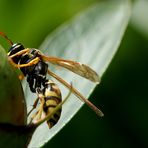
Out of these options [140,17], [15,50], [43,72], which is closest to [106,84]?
[140,17]

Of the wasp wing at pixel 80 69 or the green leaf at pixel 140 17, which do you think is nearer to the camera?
the wasp wing at pixel 80 69

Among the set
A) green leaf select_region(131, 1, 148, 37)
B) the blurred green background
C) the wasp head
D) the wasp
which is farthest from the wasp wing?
green leaf select_region(131, 1, 148, 37)

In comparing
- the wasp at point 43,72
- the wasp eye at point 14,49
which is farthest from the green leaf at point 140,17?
the wasp eye at point 14,49

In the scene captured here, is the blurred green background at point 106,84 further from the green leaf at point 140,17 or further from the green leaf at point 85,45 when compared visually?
the green leaf at point 85,45

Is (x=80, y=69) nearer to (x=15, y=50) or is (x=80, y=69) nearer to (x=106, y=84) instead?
(x=15, y=50)

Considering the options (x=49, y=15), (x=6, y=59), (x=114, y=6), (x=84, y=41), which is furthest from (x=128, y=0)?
(x=6, y=59)
